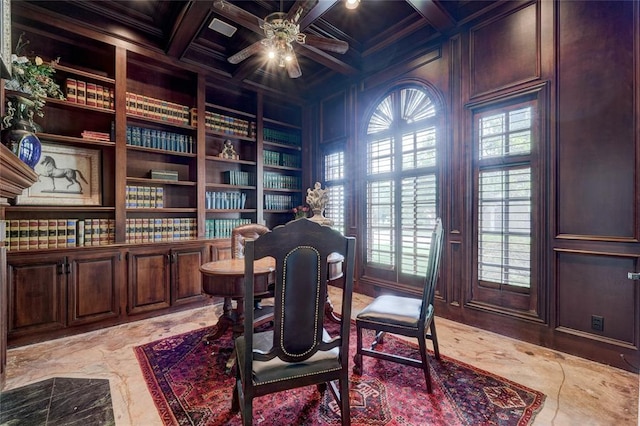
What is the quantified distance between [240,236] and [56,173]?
1.98m

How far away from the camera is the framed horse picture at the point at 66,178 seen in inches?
112

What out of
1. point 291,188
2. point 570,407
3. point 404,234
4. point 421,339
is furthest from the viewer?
point 291,188

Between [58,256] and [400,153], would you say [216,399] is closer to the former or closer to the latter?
[58,256]

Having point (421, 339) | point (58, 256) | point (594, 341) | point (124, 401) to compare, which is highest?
point (58, 256)

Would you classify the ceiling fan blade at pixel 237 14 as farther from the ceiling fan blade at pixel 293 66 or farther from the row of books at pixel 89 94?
the row of books at pixel 89 94

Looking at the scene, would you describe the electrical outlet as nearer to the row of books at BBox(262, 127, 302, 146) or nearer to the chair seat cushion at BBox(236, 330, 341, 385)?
the chair seat cushion at BBox(236, 330, 341, 385)

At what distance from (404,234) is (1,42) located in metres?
3.68

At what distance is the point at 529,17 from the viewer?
103 inches

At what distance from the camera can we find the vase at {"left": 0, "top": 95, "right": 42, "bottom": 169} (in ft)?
7.10

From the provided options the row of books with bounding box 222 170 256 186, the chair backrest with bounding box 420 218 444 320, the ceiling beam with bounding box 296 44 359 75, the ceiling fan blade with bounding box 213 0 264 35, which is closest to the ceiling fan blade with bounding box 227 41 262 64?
the ceiling fan blade with bounding box 213 0 264 35

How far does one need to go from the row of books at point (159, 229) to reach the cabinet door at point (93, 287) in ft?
1.00

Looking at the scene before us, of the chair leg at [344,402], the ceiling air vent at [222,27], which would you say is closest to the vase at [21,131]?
the ceiling air vent at [222,27]

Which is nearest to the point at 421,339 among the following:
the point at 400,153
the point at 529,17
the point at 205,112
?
the point at 400,153

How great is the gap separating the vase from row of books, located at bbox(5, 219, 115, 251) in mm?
716
